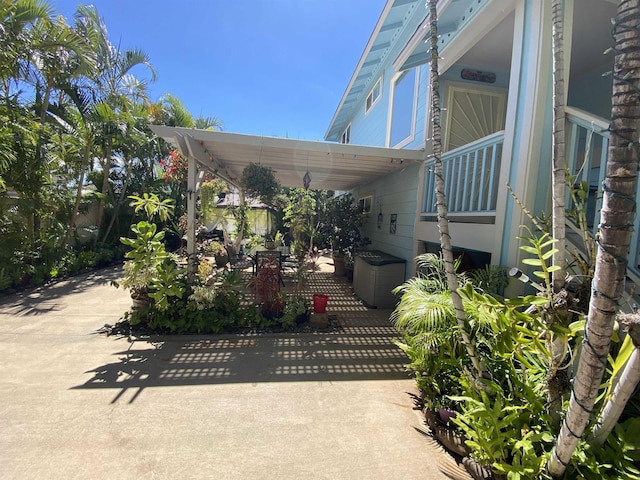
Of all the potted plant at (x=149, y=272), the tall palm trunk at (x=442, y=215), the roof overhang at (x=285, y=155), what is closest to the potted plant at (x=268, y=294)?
the potted plant at (x=149, y=272)

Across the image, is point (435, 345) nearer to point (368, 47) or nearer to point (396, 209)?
point (396, 209)

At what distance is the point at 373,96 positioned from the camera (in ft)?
29.0

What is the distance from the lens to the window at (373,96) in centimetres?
824

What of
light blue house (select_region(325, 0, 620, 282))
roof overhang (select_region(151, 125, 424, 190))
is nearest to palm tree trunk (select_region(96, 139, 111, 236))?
roof overhang (select_region(151, 125, 424, 190))

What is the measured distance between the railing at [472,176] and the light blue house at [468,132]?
0.02 m

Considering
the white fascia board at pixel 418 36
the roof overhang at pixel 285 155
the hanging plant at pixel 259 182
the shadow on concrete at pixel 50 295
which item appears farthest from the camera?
the hanging plant at pixel 259 182

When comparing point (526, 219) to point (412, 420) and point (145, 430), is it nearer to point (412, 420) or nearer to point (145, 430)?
point (412, 420)

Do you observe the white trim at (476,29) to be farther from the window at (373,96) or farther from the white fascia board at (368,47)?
the window at (373,96)

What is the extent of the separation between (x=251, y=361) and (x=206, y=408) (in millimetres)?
917

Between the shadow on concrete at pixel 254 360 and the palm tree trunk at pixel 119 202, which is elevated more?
the palm tree trunk at pixel 119 202

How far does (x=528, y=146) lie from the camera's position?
9.77 ft

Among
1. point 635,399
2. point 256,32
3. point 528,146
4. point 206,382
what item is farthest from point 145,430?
point 256,32

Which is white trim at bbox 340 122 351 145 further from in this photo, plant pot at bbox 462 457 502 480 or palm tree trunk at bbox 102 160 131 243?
plant pot at bbox 462 457 502 480

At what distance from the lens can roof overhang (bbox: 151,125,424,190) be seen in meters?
4.46
